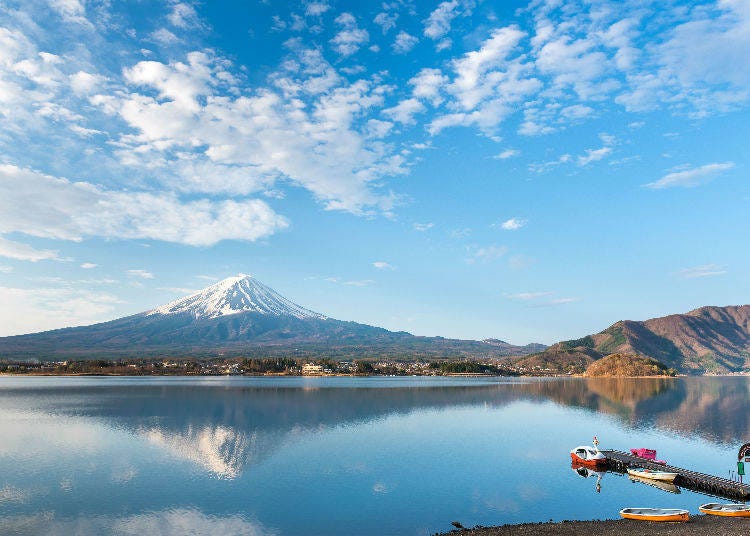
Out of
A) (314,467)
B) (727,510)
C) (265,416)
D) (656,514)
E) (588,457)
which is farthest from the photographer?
(265,416)

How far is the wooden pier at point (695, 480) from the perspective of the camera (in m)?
45.1

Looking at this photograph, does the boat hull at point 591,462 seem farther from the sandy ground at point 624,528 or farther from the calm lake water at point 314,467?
the sandy ground at point 624,528

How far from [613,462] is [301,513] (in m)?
40.1

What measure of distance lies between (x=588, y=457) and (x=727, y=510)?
19538 millimetres

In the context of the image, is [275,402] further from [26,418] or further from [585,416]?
[585,416]

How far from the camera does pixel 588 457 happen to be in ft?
187

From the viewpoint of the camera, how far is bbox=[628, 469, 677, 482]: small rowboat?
4931cm

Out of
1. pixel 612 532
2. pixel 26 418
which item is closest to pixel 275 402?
pixel 26 418

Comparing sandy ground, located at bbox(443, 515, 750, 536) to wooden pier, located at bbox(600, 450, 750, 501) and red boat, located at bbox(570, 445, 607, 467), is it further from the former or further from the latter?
red boat, located at bbox(570, 445, 607, 467)

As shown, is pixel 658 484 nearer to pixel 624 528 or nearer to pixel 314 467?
pixel 624 528

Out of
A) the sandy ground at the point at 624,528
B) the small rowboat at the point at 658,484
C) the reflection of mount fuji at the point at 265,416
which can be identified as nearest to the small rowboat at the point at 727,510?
the sandy ground at the point at 624,528

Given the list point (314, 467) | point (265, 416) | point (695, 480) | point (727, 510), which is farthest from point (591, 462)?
point (265, 416)

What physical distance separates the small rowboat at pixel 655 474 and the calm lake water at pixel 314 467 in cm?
283

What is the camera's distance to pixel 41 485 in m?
43.1
